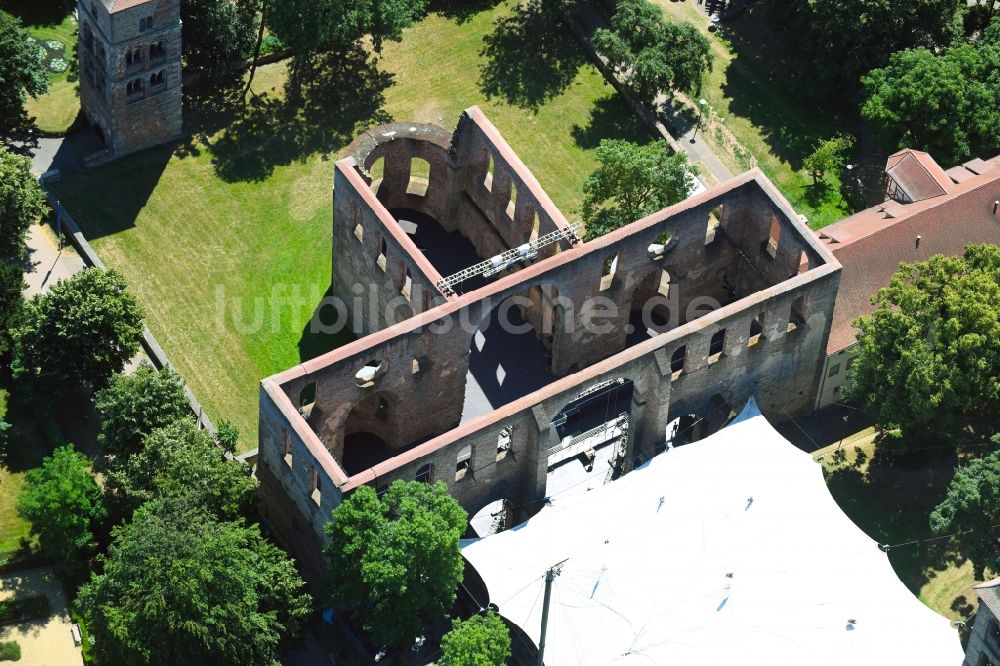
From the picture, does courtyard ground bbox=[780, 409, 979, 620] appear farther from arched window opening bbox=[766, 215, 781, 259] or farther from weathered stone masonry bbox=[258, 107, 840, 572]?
arched window opening bbox=[766, 215, 781, 259]

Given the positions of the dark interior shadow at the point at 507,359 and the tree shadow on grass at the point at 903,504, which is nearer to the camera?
the tree shadow on grass at the point at 903,504

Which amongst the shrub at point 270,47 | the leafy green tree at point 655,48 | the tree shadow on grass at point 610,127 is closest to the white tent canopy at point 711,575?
the tree shadow on grass at point 610,127

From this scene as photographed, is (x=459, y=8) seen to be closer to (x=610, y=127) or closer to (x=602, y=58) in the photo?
(x=602, y=58)

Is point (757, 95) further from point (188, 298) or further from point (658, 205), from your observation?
point (188, 298)

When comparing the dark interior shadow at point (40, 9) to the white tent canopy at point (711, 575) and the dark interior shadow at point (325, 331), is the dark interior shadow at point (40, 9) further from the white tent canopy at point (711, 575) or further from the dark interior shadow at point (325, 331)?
the white tent canopy at point (711, 575)

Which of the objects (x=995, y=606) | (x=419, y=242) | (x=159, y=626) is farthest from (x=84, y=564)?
(x=995, y=606)

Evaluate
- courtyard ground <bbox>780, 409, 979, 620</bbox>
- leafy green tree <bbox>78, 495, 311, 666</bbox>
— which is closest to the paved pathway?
leafy green tree <bbox>78, 495, 311, 666</bbox>
